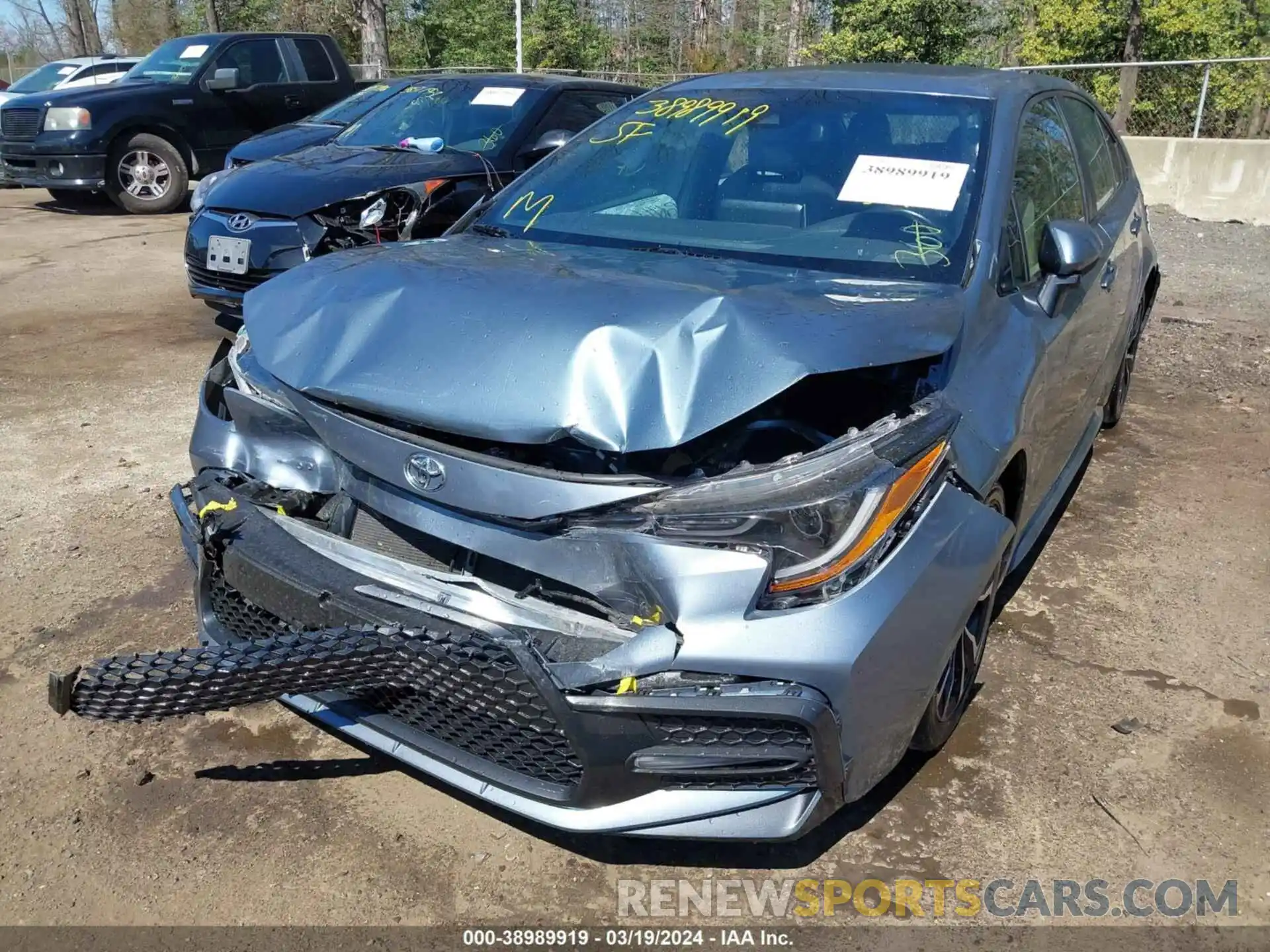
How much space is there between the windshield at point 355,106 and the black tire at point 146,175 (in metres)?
3.11

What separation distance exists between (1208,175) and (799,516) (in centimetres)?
1266

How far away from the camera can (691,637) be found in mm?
2059

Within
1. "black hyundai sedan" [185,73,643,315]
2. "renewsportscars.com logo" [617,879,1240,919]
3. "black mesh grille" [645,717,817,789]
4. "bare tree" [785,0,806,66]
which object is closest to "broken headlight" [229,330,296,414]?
"black mesh grille" [645,717,817,789]

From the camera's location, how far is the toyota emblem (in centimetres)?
228

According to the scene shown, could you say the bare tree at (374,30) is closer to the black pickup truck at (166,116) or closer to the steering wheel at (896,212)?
the black pickup truck at (166,116)

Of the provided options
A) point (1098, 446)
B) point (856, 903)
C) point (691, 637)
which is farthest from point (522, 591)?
point (1098, 446)

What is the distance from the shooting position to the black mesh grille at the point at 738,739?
2070 mm

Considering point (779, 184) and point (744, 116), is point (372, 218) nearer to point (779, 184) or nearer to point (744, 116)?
point (744, 116)

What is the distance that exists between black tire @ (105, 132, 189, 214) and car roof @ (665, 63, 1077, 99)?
953 cm

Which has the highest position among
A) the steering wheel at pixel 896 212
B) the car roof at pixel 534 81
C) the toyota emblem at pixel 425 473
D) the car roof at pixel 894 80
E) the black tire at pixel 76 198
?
the car roof at pixel 894 80

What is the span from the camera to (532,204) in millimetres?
3650

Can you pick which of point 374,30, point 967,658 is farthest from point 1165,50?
point 967,658

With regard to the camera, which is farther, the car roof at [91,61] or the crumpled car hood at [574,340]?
the car roof at [91,61]

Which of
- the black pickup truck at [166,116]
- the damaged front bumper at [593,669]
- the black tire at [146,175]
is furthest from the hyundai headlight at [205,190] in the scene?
the damaged front bumper at [593,669]
